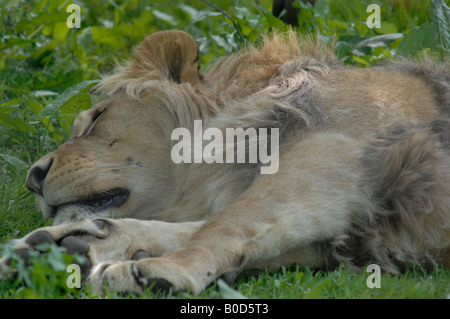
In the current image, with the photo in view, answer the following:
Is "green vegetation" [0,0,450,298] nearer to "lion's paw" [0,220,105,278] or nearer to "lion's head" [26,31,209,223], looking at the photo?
"lion's paw" [0,220,105,278]

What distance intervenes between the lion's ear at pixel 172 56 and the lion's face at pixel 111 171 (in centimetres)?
26

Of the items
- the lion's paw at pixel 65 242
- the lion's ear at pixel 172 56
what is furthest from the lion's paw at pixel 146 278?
the lion's ear at pixel 172 56

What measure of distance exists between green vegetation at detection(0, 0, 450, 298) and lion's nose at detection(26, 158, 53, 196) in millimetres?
218

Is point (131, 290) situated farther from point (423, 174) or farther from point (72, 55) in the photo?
point (72, 55)

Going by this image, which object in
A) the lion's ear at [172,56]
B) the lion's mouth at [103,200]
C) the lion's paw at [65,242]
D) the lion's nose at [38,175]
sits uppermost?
the lion's ear at [172,56]

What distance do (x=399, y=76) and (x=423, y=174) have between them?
0.77 metres

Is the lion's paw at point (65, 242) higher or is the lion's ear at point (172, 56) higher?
the lion's ear at point (172, 56)

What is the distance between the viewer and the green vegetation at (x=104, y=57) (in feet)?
8.77

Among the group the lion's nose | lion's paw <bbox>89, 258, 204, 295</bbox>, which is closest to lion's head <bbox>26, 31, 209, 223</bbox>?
the lion's nose

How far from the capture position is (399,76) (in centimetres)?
359

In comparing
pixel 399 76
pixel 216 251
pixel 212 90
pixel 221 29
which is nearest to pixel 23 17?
pixel 221 29

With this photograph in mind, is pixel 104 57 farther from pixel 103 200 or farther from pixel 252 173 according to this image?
pixel 252 173

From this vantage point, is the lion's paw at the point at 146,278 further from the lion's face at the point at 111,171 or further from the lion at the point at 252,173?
the lion's face at the point at 111,171

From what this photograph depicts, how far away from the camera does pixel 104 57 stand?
22.1 ft
